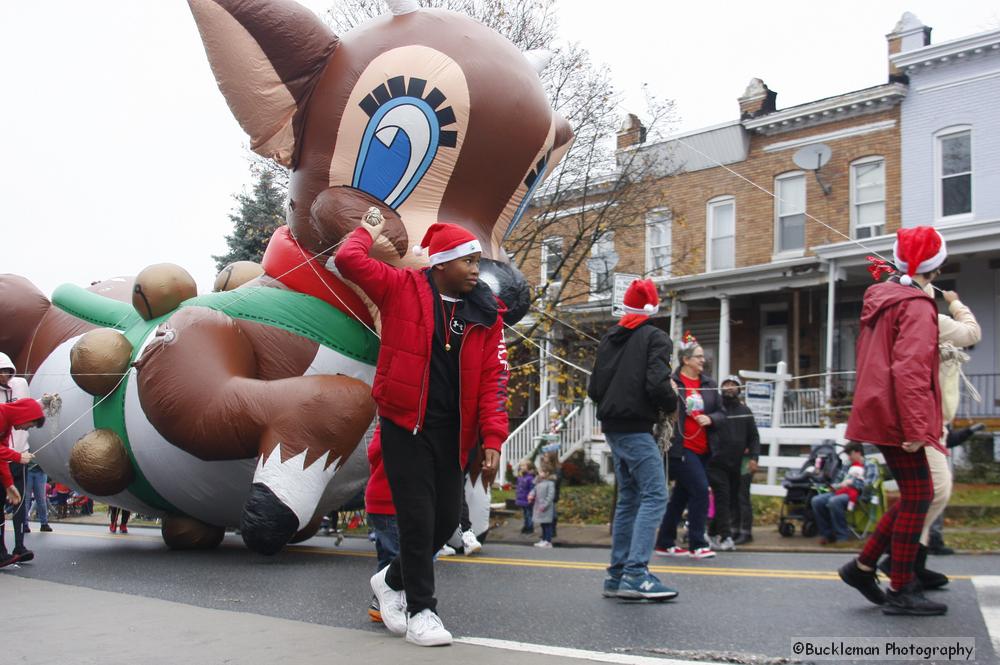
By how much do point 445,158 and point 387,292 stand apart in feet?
11.1

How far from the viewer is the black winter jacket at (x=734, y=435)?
8945mm

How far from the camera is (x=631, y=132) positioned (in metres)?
18.0

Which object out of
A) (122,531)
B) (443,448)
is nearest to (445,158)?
(443,448)

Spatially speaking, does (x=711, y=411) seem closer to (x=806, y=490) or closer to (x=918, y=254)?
(x=806, y=490)

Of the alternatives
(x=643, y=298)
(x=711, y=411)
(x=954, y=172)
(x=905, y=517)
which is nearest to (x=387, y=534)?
(x=643, y=298)

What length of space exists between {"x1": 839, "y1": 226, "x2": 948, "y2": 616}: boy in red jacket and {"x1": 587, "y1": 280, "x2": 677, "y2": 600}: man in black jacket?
108 centimetres

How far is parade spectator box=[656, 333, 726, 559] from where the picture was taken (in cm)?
792

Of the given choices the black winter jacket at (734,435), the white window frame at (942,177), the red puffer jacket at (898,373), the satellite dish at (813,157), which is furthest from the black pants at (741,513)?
the white window frame at (942,177)

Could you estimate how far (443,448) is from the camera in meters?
4.44

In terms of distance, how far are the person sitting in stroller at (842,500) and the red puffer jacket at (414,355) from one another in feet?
18.4

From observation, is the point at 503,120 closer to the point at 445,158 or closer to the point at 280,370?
the point at 445,158

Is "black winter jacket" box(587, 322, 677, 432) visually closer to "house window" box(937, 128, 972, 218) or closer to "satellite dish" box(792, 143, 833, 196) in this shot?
"satellite dish" box(792, 143, 833, 196)

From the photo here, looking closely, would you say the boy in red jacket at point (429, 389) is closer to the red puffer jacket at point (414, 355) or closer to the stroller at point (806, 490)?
the red puffer jacket at point (414, 355)

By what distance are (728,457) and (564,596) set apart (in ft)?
12.6
